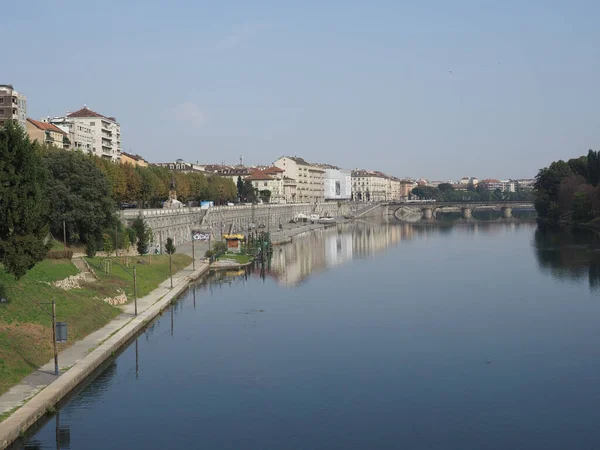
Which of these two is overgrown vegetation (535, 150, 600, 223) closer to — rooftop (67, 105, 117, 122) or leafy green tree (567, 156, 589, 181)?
leafy green tree (567, 156, 589, 181)

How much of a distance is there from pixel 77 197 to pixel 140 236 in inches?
386

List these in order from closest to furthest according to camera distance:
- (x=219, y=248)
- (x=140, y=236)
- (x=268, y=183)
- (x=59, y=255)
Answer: (x=59, y=255)
(x=140, y=236)
(x=219, y=248)
(x=268, y=183)

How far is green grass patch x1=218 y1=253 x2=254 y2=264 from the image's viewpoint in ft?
241

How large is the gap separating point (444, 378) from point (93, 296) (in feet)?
63.2

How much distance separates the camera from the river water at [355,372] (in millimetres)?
23547

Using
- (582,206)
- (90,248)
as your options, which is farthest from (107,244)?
(582,206)

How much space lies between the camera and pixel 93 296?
3925cm

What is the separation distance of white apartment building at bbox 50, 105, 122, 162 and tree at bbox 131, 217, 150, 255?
183ft

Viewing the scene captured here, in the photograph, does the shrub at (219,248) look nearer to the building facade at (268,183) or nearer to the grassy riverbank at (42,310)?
the grassy riverbank at (42,310)

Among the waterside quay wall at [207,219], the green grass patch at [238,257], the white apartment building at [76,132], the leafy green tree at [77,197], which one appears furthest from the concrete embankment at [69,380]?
the white apartment building at [76,132]

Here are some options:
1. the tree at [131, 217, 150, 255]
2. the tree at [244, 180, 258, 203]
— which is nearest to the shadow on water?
the tree at [131, 217, 150, 255]

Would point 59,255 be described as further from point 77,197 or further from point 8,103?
point 8,103

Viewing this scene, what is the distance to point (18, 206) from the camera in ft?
105

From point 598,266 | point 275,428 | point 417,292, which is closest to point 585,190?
point 598,266
